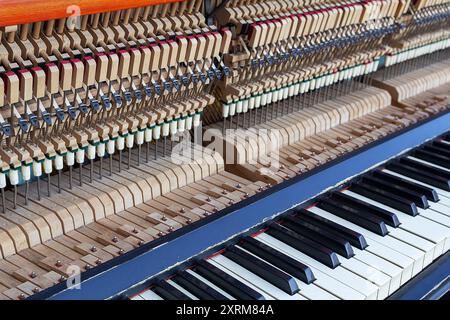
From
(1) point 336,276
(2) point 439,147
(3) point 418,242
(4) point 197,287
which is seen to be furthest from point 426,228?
(4) point 197,287

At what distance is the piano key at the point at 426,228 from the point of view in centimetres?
373

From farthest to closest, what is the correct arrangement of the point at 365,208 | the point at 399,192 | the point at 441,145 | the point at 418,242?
the point at 441,145 < the point at 399,192 < the point at 365,208 < the point at 418,242

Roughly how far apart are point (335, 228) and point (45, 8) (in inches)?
79.8

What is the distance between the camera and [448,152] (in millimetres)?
4828

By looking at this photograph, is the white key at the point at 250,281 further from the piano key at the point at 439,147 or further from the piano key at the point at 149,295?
the piano key at the point at 439,147

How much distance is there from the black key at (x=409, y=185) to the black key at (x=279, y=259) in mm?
1297

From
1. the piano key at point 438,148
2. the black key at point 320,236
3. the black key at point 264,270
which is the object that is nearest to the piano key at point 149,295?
the black key at point 264,270

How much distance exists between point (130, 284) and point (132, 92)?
110 centimetres

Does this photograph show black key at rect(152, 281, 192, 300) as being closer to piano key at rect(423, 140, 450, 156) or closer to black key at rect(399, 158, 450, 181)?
black key at rect(399, 158, 450, 181)

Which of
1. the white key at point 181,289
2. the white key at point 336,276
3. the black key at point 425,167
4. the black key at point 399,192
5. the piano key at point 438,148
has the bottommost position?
the white key at point 181,289

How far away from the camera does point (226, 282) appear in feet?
10.4

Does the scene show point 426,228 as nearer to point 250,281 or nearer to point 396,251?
point 396,251

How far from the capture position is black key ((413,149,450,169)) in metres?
4.68

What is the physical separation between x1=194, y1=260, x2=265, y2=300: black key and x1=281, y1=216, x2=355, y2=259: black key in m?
0.64
